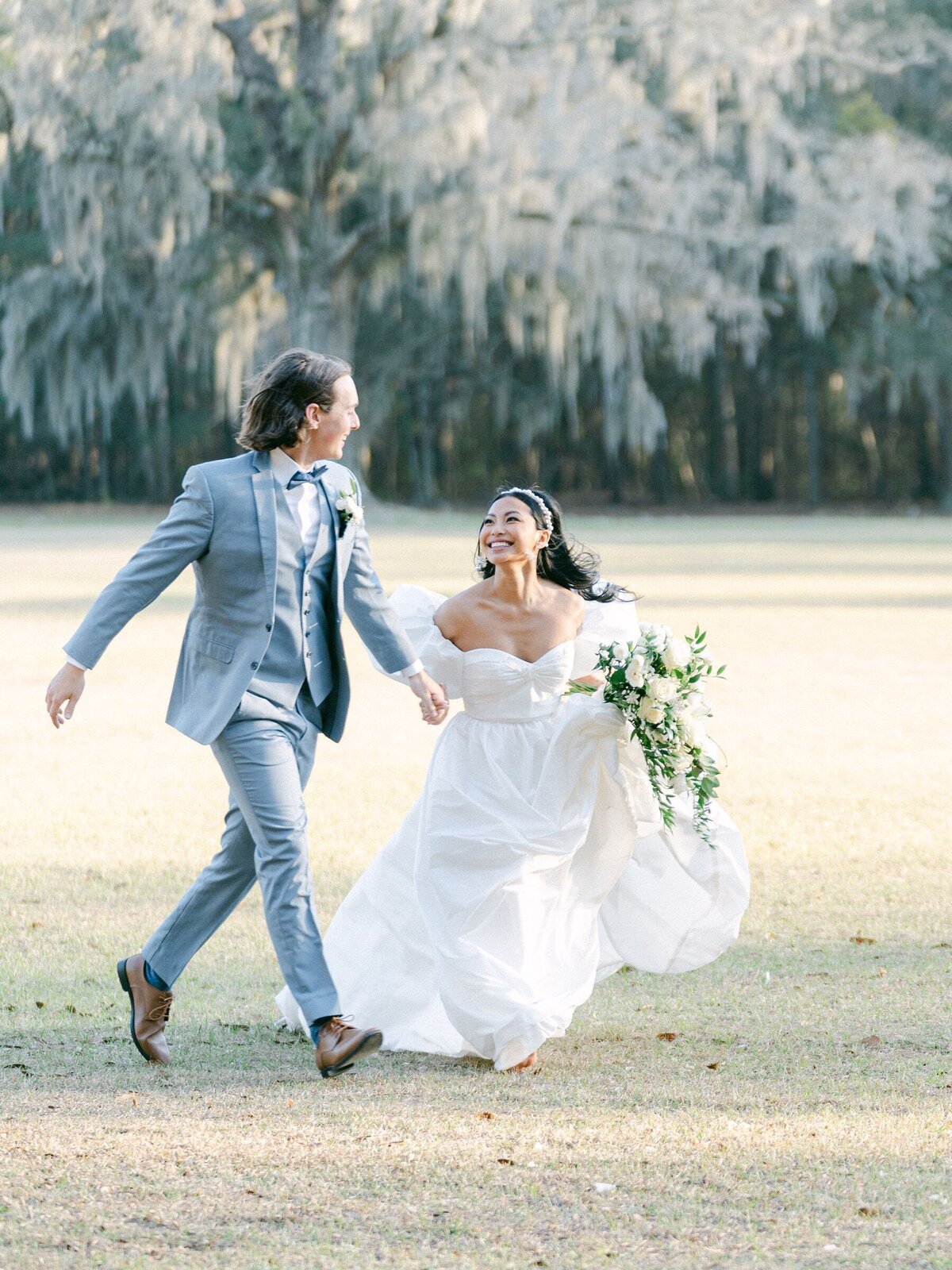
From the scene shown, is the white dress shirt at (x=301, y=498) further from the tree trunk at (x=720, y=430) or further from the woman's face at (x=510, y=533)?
the tree trunk at (x=720, y=430)

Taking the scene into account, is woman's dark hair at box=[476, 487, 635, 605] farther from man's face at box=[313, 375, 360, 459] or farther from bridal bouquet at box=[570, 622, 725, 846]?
man's face at box=[313, 375, 360, 459]

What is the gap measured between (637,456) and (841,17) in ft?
45.9

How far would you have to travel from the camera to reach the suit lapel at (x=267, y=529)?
4.38 metres

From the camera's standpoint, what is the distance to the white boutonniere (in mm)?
4496

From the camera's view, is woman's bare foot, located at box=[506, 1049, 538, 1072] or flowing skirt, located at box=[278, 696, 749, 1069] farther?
flowing skirt, located at box=[278, 696, 749, 1069]

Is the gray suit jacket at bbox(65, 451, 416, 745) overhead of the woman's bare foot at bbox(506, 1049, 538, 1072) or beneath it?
overhead

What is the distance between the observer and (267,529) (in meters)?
4.40

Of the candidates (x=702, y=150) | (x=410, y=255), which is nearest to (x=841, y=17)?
(x=702, y=150)

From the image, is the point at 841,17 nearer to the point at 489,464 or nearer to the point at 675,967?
the point at 489,464

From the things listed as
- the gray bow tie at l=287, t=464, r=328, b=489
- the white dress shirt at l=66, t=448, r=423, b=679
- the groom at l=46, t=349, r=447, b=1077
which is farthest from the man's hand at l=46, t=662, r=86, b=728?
the gray bow tie at l=287, t=464, r=328, b=489

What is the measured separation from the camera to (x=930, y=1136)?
3854 mm

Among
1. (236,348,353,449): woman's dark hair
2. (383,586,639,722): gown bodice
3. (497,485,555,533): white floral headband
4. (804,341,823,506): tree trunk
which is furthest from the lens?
(804,341,823,506): tree trunk

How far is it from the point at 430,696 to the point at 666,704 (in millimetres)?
593

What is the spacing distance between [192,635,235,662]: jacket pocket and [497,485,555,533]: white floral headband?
3.16ft
